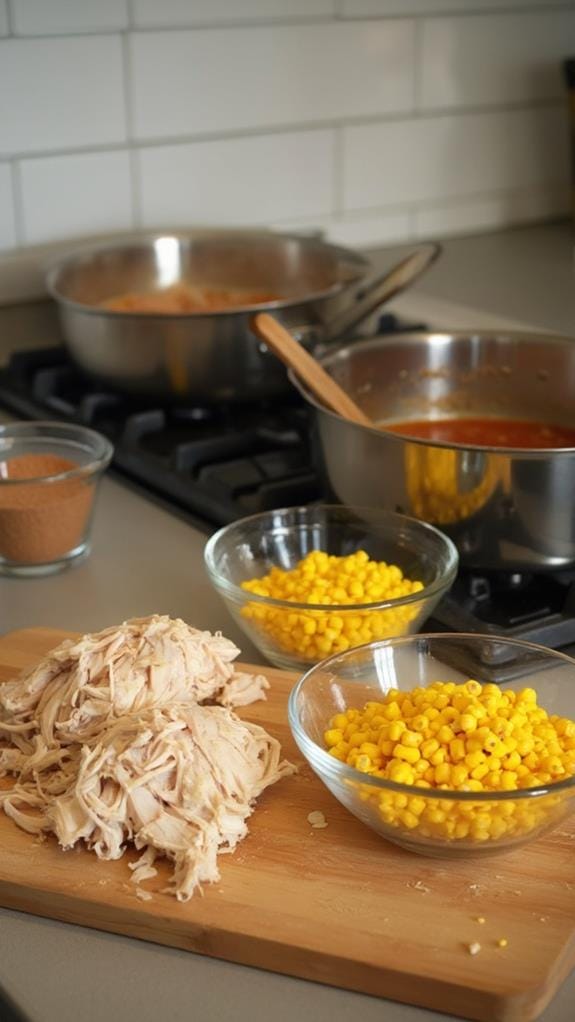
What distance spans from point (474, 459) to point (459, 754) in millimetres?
334

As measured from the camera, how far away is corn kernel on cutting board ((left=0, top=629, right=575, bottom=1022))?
0.73 m

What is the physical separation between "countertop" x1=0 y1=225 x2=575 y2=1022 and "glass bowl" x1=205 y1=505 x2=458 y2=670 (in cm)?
6

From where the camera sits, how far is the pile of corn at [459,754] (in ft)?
2.58

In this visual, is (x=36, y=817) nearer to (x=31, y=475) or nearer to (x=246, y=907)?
(x=246, y=907)

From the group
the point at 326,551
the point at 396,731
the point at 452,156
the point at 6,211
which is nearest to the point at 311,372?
the point at 326,551

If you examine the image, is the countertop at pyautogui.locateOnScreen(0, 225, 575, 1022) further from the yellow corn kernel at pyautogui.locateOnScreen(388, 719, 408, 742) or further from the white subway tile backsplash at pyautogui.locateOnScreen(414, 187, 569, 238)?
the yellow corn kernel at pyautogui.locateOnScreen(388, 719, 408, 742)

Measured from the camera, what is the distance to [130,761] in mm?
837

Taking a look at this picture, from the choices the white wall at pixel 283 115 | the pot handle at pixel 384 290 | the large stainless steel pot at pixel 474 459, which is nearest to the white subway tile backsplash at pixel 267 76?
the white wall at pixel 283 115

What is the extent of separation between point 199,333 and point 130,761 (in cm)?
75

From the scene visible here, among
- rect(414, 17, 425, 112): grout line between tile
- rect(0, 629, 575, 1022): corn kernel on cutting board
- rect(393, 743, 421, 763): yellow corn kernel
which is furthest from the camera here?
rect(414, 17, 425, 112): grout line between tile

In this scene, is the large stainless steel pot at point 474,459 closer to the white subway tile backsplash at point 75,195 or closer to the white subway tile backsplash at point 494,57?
the white subway tile backsplash at point 75,195

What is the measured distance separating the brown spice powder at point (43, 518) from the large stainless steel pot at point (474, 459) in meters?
0.24

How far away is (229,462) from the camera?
1.45 meters

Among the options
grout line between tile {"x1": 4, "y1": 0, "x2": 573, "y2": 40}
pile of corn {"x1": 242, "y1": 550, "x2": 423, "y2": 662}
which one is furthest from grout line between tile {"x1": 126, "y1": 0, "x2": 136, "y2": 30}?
pile of corn {"x1": 242, "y1": 550, "x2": 423, "y2": 662}
